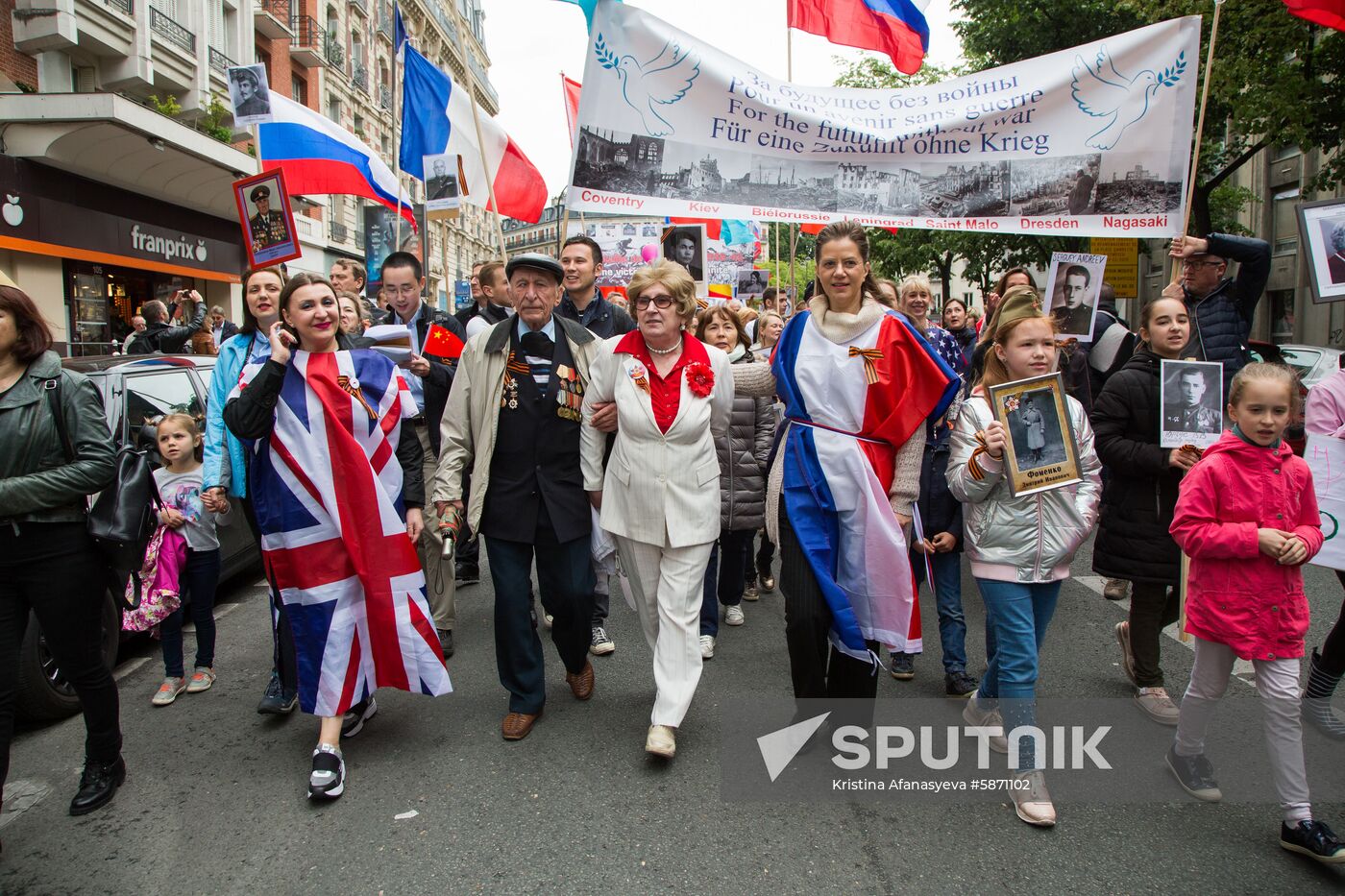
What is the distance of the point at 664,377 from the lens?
3707mm

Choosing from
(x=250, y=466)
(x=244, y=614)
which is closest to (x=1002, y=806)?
(x=250, y=466)

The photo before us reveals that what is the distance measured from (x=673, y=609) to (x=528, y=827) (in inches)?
40.7

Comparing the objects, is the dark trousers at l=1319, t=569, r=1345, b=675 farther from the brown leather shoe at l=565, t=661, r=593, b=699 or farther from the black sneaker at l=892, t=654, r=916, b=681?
the brown leather shoe at l=565, t=661, r=593, b=699

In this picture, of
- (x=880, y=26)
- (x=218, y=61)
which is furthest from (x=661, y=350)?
(x=218, y=61)

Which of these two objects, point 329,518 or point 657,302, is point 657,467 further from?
point 329,518

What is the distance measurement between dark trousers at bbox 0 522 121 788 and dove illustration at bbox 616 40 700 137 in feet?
11.5

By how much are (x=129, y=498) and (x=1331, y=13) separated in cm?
601

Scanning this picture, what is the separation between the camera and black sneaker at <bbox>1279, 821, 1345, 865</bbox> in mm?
2702

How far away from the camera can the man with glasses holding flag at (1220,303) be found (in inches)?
175

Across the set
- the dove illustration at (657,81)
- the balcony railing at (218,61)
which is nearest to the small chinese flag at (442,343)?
the dove illustration at (657,81)

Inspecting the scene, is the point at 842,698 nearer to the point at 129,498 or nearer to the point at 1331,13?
the point at 129,498

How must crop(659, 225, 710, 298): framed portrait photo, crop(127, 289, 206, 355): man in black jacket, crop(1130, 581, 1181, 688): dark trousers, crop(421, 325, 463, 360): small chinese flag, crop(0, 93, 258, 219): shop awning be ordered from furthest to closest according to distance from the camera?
crop(0, 93, 258, 219): shop awning → crop(659, 225, 710, 298): framed portrait photo → crop(127, 289, 206, 355): man in black jacket → crop(421, 325, 463, 360): small chinese flag → crop(1130, 581, 1181, 688): dark trousers

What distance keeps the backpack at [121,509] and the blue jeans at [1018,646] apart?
124 inches

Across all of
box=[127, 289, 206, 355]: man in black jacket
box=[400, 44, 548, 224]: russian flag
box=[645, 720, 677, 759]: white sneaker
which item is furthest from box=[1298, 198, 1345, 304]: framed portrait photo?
box=[127, 289, 206, 355]: man in black jacket
